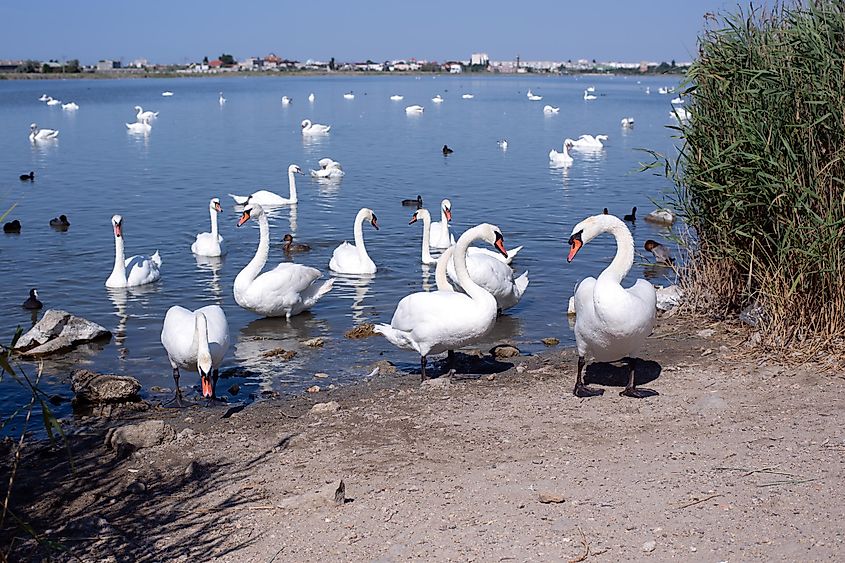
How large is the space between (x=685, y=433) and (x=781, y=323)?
80.3 inches

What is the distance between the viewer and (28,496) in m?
6.16

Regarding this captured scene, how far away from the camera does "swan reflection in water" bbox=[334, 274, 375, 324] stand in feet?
40.1

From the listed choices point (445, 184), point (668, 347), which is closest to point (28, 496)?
point (668, 347)

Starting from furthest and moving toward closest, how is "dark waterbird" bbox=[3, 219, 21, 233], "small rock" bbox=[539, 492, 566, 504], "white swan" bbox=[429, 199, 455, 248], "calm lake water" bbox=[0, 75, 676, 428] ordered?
"dark waterbird" bbox=[3, 219, 21, 233] < "white swan" bbox=[429, 199, 455, 248] < "calm lake water" bbox=[0, 75, 676, 428] < "small rock" bbox=[539, 492, 566, 504]

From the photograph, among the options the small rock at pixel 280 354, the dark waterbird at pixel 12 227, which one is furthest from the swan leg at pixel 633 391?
the dark waterbird at pixel 12 227

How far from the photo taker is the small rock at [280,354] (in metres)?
10.2

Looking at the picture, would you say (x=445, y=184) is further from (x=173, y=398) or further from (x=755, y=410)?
(x=755, y=410)

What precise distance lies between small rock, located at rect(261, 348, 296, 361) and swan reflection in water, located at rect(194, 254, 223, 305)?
9.47 feet

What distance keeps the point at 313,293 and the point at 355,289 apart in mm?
1399

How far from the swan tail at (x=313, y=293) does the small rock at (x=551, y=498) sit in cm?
709

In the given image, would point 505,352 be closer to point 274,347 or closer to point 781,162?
point 274,347

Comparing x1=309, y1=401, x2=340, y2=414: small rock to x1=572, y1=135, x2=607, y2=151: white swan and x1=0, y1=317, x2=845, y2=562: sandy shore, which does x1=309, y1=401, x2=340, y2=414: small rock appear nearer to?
x1=0, y1=317, x2=845, y2=562: sandy shore

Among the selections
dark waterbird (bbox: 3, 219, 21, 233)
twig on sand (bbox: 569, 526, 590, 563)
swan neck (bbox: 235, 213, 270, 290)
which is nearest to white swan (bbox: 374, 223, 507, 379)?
twig on sand (bbox: 569, 526, 590, 563)

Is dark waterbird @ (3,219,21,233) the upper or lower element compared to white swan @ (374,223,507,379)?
lower
